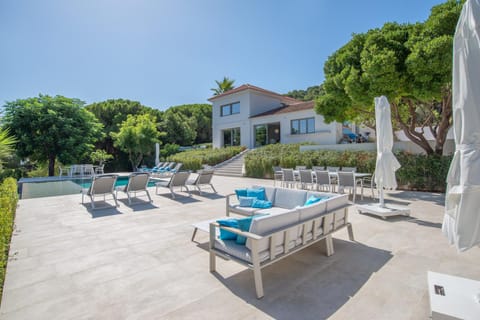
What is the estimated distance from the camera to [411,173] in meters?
10.2

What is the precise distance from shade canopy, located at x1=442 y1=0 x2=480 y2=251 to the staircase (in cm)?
1494

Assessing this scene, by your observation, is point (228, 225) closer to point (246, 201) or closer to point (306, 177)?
point (246, 201)

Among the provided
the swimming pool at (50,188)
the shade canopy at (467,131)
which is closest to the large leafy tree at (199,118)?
the swimming pool at (50,188)

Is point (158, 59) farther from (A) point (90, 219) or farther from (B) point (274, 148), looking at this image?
(A) point (90, 219)

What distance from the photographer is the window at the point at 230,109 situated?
24422 mm

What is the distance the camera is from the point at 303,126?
20156mm

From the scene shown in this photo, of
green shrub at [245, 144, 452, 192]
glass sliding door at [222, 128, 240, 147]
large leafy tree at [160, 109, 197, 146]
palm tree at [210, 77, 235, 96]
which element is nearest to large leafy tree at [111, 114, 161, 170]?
large leafy tree at [160, 109, 197, 146]

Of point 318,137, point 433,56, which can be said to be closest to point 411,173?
point 433,56

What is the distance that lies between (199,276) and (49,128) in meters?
21.2

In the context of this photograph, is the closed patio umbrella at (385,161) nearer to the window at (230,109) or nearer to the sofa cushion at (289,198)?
the sofa cushion at (289,198)

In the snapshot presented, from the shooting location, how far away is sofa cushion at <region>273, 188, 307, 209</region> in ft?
16.7

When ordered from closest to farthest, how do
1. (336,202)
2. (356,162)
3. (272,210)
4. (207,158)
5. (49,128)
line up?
(336,202)
(272,210)
(356,162)
(49,128)
(207,158)

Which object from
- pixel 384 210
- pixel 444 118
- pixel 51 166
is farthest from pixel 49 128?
pixel 444 118

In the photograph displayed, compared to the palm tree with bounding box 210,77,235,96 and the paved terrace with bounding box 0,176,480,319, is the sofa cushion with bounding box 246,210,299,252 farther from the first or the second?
the palm tree with bounding box 210,77,235,96
